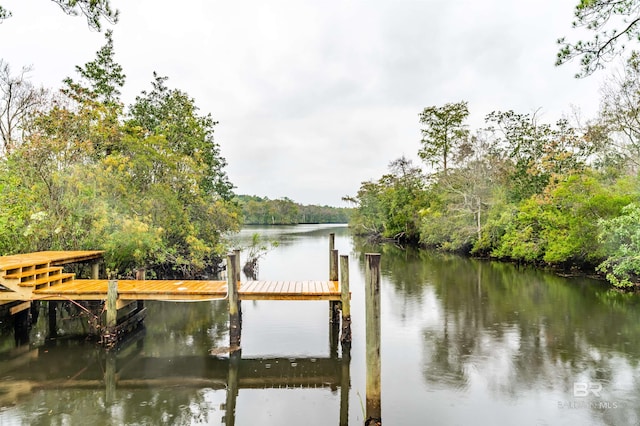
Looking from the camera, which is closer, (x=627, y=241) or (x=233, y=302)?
(x=233, y=302)

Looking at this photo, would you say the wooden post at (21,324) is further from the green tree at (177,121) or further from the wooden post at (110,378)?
the green tree at (177,121)

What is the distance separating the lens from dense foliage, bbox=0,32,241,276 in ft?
33.1

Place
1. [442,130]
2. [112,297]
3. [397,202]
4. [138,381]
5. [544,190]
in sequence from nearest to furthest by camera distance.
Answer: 1. [138,381]
2. [112,297]
3. [544,190]
4. [442,130]
5. [397,202]

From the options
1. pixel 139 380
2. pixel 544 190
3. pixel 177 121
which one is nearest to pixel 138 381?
pixel 139 380

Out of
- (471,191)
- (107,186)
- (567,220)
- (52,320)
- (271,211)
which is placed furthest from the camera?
(271,211)

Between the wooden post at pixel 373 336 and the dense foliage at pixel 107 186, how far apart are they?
7692 mm

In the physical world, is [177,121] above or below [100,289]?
above

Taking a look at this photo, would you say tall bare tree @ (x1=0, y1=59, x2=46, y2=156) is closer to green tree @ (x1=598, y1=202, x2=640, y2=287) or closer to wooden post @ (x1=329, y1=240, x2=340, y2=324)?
wooden post @ (x1=329, y1=240, x2=340, y2=324)

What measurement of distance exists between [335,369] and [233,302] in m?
2.21

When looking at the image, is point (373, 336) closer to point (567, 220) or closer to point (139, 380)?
point (139, 380)

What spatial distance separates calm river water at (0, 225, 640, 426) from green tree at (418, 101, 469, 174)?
Answer: 22678mm

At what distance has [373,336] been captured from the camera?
4.69m

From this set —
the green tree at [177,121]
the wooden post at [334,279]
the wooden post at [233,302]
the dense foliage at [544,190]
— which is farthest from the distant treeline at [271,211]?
the wooden post at [233,302]

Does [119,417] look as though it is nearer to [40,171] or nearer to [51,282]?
[51,282]
